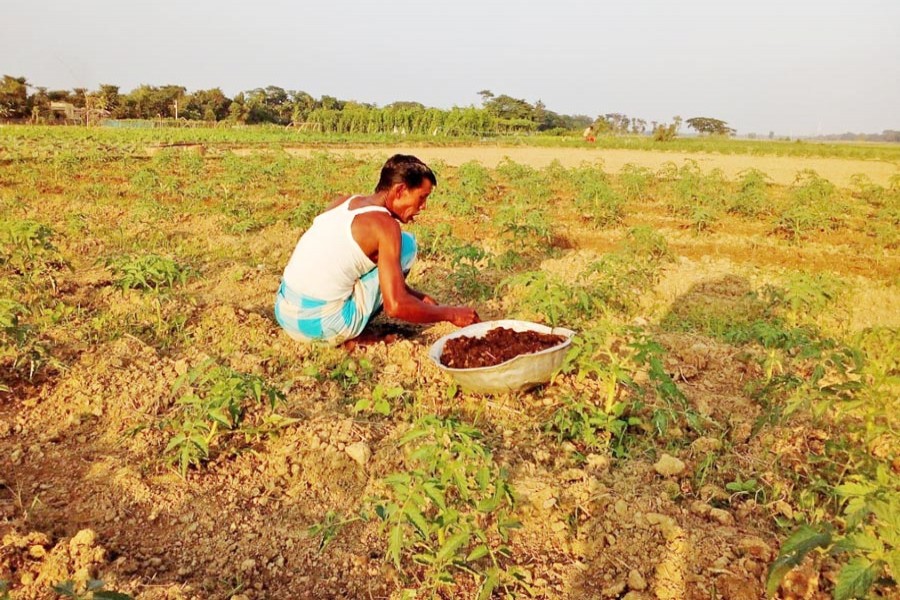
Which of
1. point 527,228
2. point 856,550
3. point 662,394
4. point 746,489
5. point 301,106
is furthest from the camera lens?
point 301,106

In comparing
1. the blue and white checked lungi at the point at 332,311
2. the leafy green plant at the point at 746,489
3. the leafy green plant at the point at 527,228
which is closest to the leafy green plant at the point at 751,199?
the leafy green plant at the point at 527,228

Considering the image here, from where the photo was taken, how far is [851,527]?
1589mm

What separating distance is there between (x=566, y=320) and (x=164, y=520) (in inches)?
103

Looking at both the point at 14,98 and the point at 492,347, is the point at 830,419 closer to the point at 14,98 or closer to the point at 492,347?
the point at 492,347

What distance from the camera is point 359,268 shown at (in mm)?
3227

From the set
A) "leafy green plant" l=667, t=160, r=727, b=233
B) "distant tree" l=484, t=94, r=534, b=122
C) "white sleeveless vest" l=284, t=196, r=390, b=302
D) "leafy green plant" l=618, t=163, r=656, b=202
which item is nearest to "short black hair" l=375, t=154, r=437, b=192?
"white sleeveless vest" l=284, t=196, r=390, b=302

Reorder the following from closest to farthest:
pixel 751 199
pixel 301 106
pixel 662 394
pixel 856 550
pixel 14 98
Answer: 1. pixel 856 550
2. pixel 662 394
3. pixel 751 199
4. pixel 14 98
5. pixel 301 106

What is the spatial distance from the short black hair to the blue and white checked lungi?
0.38 metres

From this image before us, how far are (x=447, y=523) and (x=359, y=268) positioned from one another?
1776 millimetres

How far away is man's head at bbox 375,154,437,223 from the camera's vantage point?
118 inches

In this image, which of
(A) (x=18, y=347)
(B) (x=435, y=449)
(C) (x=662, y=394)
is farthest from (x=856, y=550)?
(A) (x=18, y=347)

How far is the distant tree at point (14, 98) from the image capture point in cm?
3825

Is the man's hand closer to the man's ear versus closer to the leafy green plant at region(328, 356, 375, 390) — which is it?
the leafy green plant at region(328, 356, 375, 390)

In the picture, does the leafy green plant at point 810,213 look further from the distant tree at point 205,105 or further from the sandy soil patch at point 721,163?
the distant tree at point 205,105
